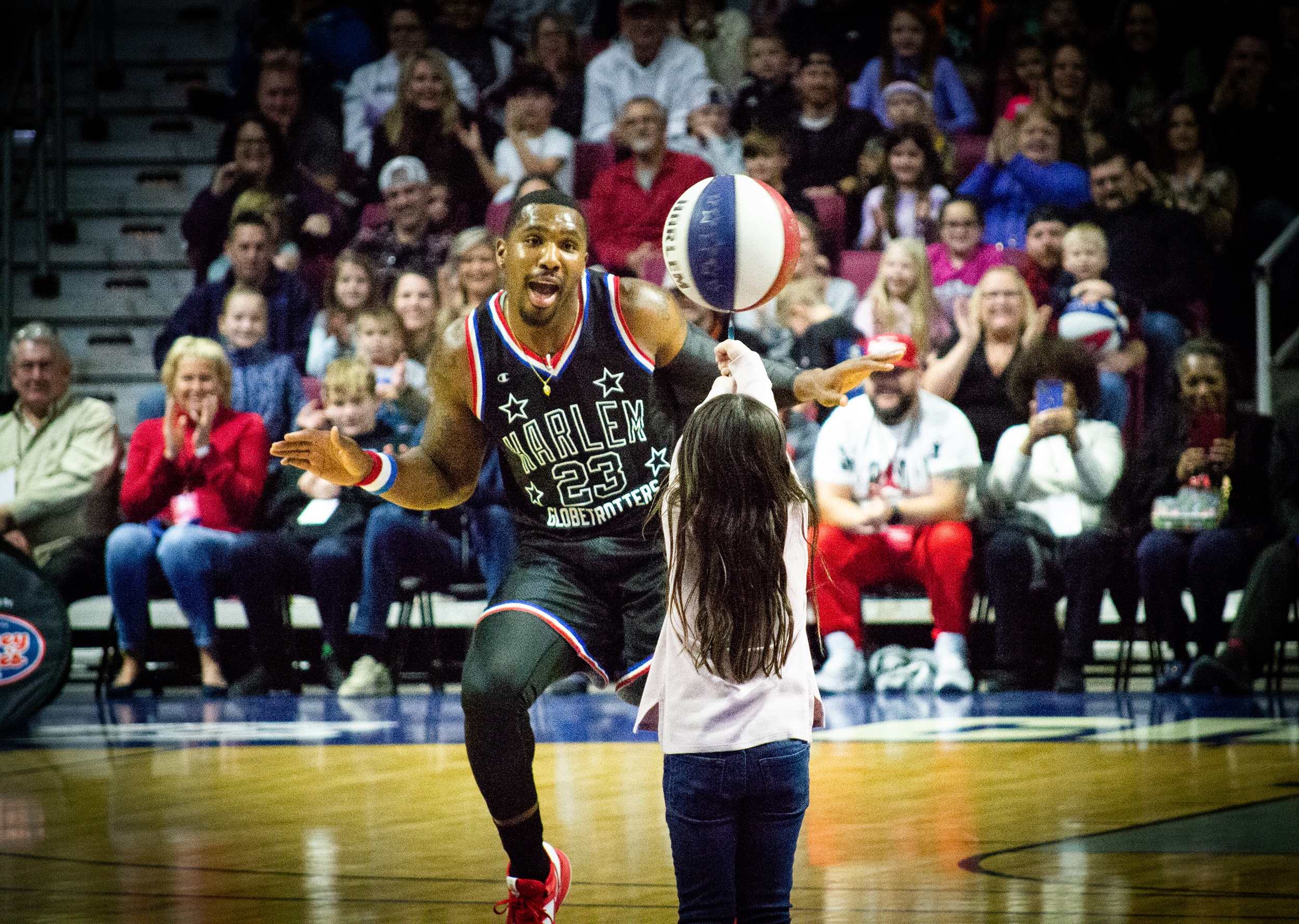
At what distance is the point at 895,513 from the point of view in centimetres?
813

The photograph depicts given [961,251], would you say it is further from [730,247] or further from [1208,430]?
[730,247]

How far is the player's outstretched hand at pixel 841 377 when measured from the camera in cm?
392

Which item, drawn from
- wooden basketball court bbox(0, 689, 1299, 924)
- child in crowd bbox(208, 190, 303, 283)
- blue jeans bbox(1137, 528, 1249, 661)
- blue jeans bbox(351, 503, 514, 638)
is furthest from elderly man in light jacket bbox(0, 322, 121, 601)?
blue jeans bbox(1137, 528, 1249, 661)

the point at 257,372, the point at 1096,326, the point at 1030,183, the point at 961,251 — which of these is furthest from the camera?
the point at 1030,183

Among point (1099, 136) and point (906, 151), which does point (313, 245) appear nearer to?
point (906, 151)

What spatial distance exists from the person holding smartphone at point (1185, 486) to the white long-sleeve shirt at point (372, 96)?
480 cm

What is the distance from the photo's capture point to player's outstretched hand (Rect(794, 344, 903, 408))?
392 cm

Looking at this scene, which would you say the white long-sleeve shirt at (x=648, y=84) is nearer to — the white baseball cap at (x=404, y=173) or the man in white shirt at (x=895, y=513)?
the white baseball cap at (x=404, y=173)

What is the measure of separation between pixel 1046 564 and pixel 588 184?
374 cm

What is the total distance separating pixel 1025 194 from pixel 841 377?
6074 millimetres

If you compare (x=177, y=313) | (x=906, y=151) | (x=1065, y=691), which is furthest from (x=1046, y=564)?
(x=177, y=313)

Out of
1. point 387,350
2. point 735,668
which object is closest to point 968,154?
point 387,350

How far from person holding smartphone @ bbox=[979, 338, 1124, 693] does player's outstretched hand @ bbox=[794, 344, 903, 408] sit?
416 centimetres

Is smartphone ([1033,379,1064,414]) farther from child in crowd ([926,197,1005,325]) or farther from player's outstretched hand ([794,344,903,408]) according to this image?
player's outstretched hand ([794,344,903,408])
